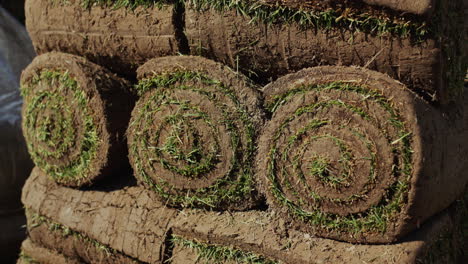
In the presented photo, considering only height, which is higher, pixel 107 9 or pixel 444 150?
pixel 107 9

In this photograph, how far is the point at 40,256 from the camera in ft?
10.1

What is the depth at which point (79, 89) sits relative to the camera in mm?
2664

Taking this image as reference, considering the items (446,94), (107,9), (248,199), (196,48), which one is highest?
(107,9)

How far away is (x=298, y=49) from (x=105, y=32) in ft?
3.11

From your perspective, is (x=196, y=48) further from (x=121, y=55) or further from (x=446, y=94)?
(x=446, y=94)

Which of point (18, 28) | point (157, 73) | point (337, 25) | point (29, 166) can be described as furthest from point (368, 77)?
point (18, 28)

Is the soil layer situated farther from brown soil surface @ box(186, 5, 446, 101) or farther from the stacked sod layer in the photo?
brown soil surface @ box(186, 5, 446, 101)

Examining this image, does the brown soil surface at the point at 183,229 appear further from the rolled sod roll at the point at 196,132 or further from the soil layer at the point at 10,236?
the soil layer at the point at 10,236

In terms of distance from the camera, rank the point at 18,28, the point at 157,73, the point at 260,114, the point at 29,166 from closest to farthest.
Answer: the point at 260,114
the point at 157,73
the point at 29,166
the point at 18,28

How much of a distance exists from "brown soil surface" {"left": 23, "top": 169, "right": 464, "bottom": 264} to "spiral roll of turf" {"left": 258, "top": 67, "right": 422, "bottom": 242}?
0.22 ft

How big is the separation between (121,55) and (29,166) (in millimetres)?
1673

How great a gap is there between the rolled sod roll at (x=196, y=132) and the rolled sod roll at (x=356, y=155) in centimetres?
10

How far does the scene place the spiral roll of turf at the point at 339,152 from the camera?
1934 mm

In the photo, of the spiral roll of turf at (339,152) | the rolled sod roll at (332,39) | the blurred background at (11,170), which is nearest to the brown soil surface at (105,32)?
the rolled sod roll at (332,39)
